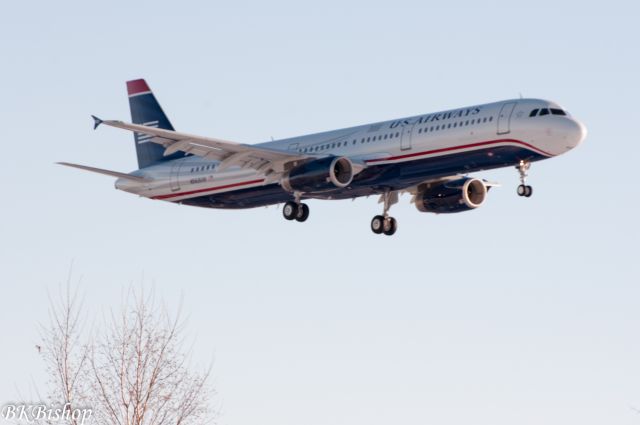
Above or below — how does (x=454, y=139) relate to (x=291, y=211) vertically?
above

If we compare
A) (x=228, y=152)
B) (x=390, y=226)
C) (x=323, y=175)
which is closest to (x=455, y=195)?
(x=390, y=226)

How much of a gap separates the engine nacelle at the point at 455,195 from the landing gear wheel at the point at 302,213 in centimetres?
557

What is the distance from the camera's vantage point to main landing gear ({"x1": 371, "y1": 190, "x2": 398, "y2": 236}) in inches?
2628

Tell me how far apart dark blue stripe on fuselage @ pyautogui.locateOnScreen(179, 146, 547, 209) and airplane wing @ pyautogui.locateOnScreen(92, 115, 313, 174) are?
57.4 inches

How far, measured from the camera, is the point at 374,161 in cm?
6225

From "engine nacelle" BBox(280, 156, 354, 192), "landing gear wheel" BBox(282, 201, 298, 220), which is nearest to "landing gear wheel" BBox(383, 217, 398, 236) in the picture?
"landing gear wheel" BBox(282, 201, 298, 220)

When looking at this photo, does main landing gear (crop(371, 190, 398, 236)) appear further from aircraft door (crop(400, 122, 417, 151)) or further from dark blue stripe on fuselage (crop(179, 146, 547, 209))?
aircraft door (crop(400, 122, 417, 151))

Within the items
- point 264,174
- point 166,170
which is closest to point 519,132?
point 264,174

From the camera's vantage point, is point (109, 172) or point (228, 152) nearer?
point (228, 152)

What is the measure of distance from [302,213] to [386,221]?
391 cm

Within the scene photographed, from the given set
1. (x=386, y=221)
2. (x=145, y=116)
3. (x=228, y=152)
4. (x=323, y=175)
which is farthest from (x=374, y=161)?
(x=145, y=116)

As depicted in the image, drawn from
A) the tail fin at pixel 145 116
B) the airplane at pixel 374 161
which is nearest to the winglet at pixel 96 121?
the airplane at pixel 374 161

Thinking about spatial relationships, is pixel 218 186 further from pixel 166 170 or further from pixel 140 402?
pixel 140 402

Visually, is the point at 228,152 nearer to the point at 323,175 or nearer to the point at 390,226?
the point at 323,175
